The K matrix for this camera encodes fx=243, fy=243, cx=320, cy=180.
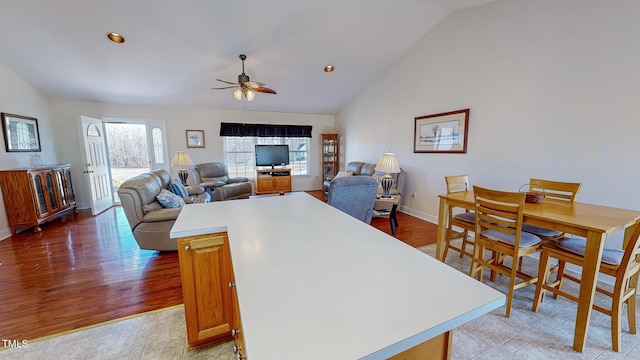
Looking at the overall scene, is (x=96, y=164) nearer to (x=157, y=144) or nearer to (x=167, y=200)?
(x=157, y=144)

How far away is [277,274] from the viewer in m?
0.84

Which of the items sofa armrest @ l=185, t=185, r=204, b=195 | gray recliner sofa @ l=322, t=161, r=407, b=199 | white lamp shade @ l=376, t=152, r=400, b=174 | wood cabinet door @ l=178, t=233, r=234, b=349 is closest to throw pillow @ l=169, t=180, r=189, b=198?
sofa armrest @ l=185, t=185, r=204, b=195

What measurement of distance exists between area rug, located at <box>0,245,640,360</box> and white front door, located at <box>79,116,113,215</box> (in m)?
3.92

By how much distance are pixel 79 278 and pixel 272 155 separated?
4.65 metres

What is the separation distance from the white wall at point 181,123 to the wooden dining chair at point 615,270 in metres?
5.86

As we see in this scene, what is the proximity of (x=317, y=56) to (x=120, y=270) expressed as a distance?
4026mm

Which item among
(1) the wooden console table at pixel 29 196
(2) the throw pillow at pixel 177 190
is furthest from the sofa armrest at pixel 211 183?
(1) the wooden console table at pixel 29 196

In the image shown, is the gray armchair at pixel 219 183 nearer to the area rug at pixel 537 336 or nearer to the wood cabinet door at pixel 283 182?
the wood cabinet door at pixel 283 182

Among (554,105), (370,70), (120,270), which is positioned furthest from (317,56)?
(120,270)

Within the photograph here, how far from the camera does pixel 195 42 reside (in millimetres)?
3453

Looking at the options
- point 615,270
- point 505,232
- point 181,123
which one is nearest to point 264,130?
point 181,123

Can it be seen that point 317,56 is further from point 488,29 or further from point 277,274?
point 277,274

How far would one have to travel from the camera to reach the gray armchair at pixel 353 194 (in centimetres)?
256

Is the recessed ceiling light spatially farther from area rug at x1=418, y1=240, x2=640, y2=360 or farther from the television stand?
area rug at x1=418, y1=240, x2=640, y2=360
